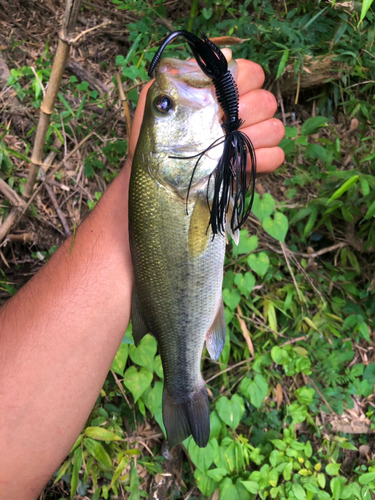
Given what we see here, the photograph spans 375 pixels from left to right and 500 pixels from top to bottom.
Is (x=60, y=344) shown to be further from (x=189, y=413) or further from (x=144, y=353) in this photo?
(x=144, y=353)

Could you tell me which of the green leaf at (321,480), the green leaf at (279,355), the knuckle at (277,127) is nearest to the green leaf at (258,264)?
the green leaf at (279,355)

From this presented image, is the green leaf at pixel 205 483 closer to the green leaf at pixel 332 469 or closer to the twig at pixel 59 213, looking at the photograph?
the green leaf at pixel 332 469

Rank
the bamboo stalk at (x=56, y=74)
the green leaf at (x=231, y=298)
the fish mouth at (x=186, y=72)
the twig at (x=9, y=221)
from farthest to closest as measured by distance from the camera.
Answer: the green leaf at (x=231, y=298)
the twig at (x=9, y=221)
the bamboo stalk at (x=56, y=74)
the fish mouth at (x=186, y=72)

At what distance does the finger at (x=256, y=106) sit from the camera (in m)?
1.46

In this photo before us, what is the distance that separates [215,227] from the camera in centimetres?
121

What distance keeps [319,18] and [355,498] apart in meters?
3.53

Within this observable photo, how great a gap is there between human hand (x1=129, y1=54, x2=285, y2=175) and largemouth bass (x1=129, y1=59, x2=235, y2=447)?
0.97 ft

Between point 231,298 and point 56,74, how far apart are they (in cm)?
179

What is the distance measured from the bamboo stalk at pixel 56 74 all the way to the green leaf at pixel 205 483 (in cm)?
225

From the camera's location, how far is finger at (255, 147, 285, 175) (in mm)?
1565

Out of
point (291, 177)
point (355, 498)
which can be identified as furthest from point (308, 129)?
point (355, 498)

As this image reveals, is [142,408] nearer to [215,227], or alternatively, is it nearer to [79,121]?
[215,227]

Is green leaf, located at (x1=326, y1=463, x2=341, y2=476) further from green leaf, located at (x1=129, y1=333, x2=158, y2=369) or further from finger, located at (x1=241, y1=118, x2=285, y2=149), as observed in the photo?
finger, located at (x1=241, y1=118, x2=285, y2=149)

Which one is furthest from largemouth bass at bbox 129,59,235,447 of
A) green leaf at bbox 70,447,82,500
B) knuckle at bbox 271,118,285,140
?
green leaf at bbox 70,447,82,500
